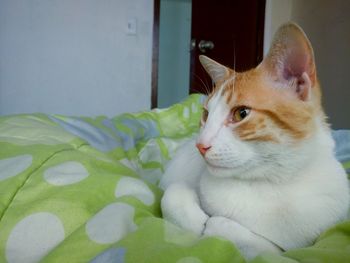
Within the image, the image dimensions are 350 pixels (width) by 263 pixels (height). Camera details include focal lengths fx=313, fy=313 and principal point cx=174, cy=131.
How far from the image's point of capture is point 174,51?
4.08 m

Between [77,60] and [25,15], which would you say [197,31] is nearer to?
[77,60]

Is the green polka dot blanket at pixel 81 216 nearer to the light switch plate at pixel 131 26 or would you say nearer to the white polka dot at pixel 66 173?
the white polka dot at pixel 66 173

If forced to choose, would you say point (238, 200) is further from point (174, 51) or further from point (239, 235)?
point (174, 51)

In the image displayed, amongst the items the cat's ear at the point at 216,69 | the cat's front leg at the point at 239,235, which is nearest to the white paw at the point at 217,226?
the cat's front leg at the point at 239,235

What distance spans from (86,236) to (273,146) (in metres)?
0.31

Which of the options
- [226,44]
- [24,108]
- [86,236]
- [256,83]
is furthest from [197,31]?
[86,236]

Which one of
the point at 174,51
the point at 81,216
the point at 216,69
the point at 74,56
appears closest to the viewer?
the point at 81,216

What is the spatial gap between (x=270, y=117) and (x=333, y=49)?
1609mm

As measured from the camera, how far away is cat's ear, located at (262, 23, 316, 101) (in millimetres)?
513

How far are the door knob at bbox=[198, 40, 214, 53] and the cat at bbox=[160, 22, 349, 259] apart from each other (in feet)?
7.03

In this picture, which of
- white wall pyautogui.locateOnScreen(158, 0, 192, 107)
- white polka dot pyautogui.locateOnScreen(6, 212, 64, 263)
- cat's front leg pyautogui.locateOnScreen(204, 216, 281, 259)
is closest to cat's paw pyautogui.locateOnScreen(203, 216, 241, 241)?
cat's front leg pyautogui.locateOnScreen(204, 216, 281, 259)

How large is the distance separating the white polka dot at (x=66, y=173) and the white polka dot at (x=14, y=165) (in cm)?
4

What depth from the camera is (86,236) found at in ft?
1.40

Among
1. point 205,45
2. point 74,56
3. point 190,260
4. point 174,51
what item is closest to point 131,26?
point 74,56
